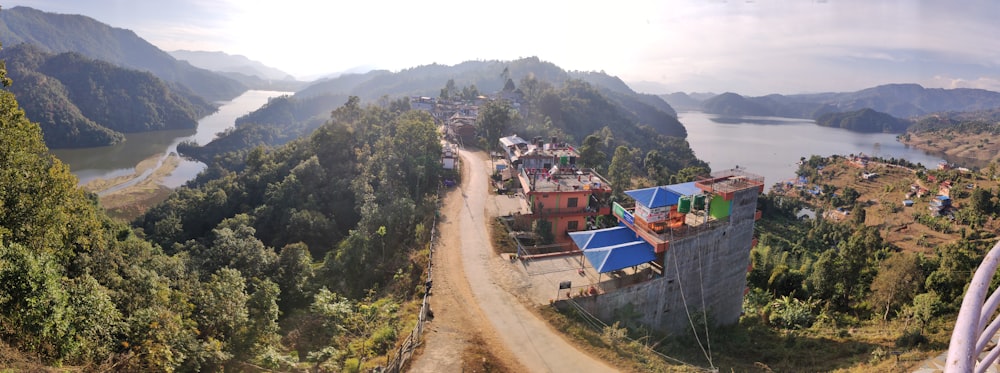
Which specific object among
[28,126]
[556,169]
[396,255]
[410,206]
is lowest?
[396,255]

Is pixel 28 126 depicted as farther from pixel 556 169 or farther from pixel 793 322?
pixel 793 322

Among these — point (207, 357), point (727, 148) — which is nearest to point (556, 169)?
point (207, 357)

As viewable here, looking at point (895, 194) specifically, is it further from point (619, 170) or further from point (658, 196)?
point (658, 196)

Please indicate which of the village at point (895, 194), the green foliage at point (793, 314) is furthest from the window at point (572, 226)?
the village at point (895, 194)

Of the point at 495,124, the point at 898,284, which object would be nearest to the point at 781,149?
the point at 495,124

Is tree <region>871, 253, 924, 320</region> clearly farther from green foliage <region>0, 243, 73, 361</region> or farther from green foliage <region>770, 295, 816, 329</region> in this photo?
green foliage <region>0, 243, 73, 361</region>

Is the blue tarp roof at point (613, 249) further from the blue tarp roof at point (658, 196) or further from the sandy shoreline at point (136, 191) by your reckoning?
the sandy shoreline at point (136, 191)
